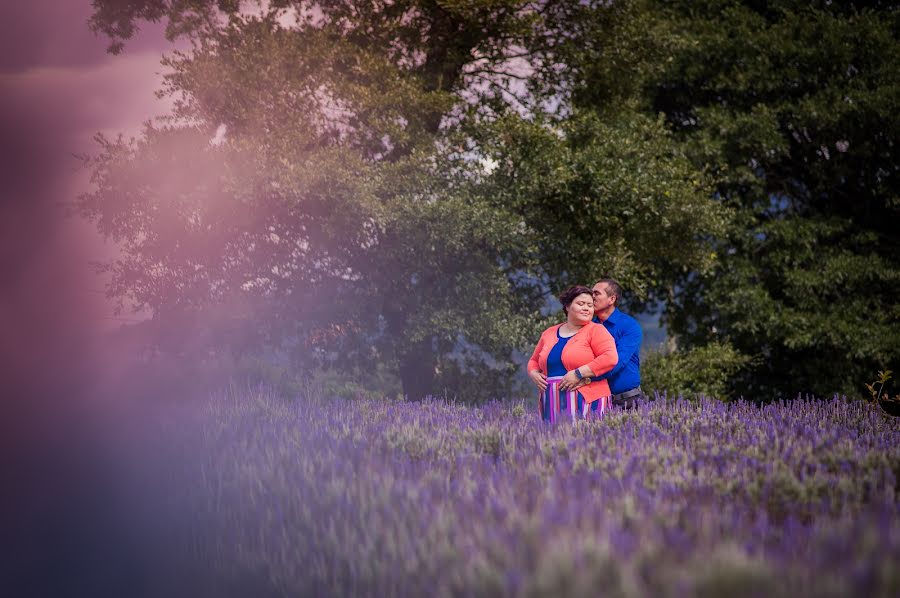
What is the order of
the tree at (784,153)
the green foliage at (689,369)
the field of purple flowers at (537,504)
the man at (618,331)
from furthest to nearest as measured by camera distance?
the tree at (784,153), the green foliage at (689,369), the man at (618,331), the field of purple flowers at (537,504)

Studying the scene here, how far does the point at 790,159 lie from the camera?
1972 centimetres

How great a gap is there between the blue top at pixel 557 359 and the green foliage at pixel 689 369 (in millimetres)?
9532

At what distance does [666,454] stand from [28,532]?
4475 mm

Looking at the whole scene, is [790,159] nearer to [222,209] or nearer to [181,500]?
[222,209]

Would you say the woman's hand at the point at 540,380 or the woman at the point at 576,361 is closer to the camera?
the woman at the point at 576,361

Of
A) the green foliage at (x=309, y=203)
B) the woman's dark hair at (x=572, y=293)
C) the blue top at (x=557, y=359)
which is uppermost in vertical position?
the green foliage at (x=309, y=203)

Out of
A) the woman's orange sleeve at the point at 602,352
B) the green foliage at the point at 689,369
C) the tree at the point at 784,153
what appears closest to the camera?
A: the woman's orange sleeve at the point at 602,352

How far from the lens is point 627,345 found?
712cm

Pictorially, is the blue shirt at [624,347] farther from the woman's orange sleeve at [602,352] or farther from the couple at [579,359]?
the woman's orange sleeve at [602,352]

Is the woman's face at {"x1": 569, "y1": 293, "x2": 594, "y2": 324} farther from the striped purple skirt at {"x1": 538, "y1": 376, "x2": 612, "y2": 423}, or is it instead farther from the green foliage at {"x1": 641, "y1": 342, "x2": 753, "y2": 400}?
the green foliage at {"x1": 641, "y1": 342, "x2": 753, "y2": 400}

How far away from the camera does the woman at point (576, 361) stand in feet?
21.3

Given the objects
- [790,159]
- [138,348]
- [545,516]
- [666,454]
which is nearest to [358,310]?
[138,348]

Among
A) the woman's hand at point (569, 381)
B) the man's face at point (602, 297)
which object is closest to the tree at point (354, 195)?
the man's face at point (602, 297)

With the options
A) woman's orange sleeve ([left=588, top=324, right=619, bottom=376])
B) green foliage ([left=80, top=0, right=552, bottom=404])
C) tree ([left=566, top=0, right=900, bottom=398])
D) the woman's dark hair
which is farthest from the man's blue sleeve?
tree ([left=566, top=0, right=900, bottom=398])
